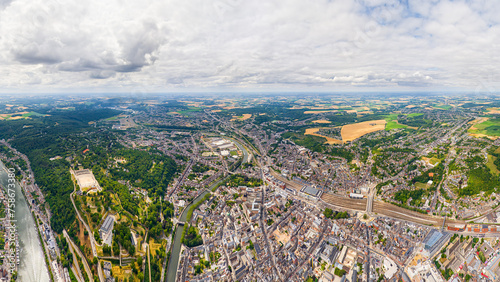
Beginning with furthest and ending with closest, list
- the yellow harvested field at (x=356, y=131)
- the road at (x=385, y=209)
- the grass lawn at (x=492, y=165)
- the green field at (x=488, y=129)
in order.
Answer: the yellow harvested field at (x=356, y=131) → the green field at (x=488, y=129) → the grass lawn at (x=492, y=165) → the road at (x=385, y=209)

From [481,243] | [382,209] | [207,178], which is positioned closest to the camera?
[481,243]

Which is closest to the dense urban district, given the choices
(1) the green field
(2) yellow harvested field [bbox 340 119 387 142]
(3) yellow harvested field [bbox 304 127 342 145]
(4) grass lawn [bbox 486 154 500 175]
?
(4) grass lawn [bbox 486 154 500 175]

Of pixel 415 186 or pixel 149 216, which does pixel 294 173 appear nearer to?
pixel 415 186

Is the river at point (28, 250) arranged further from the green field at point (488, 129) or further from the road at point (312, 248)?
the green field at point (488, 129)

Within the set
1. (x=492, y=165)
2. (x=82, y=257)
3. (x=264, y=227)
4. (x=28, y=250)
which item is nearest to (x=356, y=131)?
(x=492, y=165)

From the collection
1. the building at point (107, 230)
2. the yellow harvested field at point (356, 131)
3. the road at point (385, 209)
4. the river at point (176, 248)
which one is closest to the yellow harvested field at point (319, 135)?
the yellow harvested field at point (356, 131)

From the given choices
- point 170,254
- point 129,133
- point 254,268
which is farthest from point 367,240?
point 129,133

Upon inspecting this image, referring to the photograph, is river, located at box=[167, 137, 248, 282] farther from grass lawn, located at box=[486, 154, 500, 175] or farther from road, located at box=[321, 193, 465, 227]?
grass lawn, located at box=[486, 154, 500, 175]

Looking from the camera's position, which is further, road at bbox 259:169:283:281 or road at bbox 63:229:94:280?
road at bbox 259:169:283:281
